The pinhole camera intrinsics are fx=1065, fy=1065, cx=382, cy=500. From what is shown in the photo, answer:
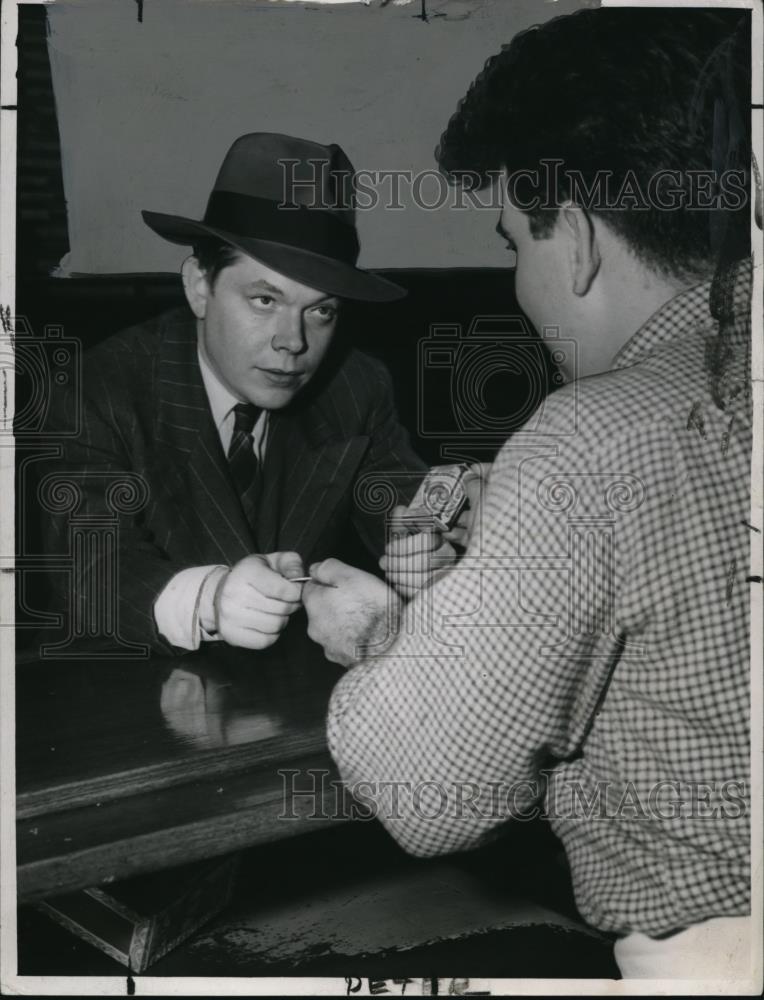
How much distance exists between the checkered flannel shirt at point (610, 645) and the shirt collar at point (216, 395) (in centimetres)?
55

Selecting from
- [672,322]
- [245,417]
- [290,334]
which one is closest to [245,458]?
[245,417]

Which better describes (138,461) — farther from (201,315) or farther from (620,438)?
(620,438)

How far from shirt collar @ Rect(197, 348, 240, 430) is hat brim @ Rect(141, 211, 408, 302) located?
20cm

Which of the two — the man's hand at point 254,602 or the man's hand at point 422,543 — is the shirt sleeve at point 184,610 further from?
the man's hand at point 422,543

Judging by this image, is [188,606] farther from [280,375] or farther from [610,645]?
[610,645]

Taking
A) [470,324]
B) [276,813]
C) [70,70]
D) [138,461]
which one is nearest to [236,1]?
[70,70]

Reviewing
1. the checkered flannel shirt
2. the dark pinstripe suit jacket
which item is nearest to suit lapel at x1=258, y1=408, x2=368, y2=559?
the dark pinstripe suit jacket

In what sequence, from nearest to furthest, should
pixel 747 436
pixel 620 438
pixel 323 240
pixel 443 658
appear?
1. pixel 620 438
2. pixel 443 658
3. pixel 747 436
4. pixel 323 240

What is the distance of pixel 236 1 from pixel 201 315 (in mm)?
563

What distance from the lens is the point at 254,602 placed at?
1845mm

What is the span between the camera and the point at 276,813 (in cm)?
170

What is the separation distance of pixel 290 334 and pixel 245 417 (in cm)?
17

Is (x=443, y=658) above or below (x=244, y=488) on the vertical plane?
below

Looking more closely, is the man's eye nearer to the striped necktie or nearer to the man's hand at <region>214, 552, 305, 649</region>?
the striped necktie
